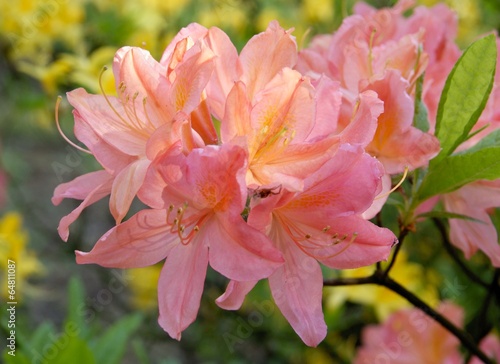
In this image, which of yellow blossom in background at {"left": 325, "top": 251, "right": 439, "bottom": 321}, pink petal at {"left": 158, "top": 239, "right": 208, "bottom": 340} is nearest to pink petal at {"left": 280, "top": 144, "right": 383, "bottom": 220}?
pink petal at {"left": 158, "top": 239, "right": 208, "bottom": 340}

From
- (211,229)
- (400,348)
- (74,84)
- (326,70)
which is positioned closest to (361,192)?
(211,229)

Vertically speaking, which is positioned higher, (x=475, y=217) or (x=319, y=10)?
(x=475, y=217)

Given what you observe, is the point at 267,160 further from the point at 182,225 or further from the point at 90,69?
the point at 90,69

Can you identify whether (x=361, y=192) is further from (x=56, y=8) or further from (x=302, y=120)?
(x=56, y=8)

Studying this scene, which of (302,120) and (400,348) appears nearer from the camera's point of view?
(302,120)

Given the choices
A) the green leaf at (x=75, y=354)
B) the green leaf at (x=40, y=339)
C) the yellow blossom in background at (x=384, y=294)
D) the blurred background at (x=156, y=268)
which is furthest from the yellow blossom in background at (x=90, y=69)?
the yellow blossom in background at (x=384, y=294)

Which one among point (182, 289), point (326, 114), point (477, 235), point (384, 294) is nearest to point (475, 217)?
point (477, 235)
